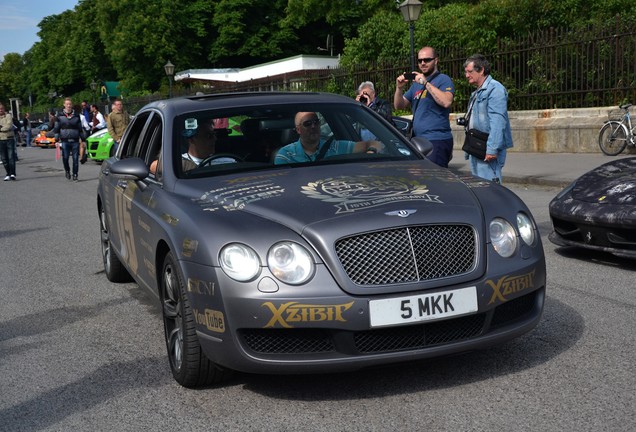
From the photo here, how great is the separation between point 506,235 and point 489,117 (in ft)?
13.3

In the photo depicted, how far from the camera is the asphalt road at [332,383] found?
12.9ft

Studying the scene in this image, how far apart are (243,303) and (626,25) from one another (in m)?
15.6

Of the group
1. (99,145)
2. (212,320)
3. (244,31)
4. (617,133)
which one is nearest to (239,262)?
(212,320)

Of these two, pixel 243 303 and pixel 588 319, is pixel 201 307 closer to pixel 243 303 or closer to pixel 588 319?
pixel 243 303

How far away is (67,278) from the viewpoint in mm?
8047

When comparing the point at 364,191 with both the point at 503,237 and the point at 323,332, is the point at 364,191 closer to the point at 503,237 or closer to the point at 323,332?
the point at 503,237

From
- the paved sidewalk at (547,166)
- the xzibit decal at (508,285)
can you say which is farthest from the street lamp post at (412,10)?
the xzibit decal at (508,285)

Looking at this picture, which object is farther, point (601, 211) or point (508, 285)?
point (601, 211)

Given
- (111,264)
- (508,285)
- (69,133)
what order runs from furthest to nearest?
(69,133) → (111,264) → (508,285)

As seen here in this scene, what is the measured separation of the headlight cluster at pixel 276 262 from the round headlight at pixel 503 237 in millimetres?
958

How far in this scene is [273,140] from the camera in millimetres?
5500

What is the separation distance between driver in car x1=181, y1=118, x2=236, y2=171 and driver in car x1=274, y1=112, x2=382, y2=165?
342 mm

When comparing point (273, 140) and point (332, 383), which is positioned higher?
point (273, 140)

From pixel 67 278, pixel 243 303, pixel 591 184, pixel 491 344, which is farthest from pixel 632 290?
pixel 67 278
